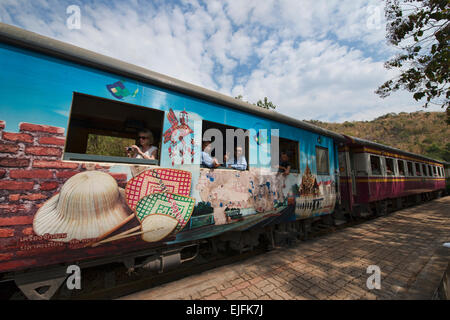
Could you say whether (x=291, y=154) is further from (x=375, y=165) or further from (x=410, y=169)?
(x=410, y=169)

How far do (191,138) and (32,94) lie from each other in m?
1.80

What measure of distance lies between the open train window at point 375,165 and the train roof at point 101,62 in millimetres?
7027

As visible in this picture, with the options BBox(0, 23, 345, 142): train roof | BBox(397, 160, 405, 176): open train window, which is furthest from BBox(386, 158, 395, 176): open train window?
BBox(0, 23, 345, 142): train roof

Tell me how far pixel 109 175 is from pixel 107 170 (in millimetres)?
63

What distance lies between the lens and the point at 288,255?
3.91 m

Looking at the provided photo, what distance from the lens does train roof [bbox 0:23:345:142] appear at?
188 cm

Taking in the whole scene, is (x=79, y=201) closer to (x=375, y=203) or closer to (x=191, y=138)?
(x=191, y=138)

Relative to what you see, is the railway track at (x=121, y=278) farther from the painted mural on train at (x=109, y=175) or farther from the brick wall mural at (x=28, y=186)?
the brick wall mural at (x=28, y=186)

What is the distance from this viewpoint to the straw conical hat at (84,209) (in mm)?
1903

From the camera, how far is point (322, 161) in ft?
18.0

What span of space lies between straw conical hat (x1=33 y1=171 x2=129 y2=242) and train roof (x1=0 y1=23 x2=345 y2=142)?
1316mm

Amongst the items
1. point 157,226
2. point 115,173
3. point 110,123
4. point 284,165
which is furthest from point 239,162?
point 110,123
